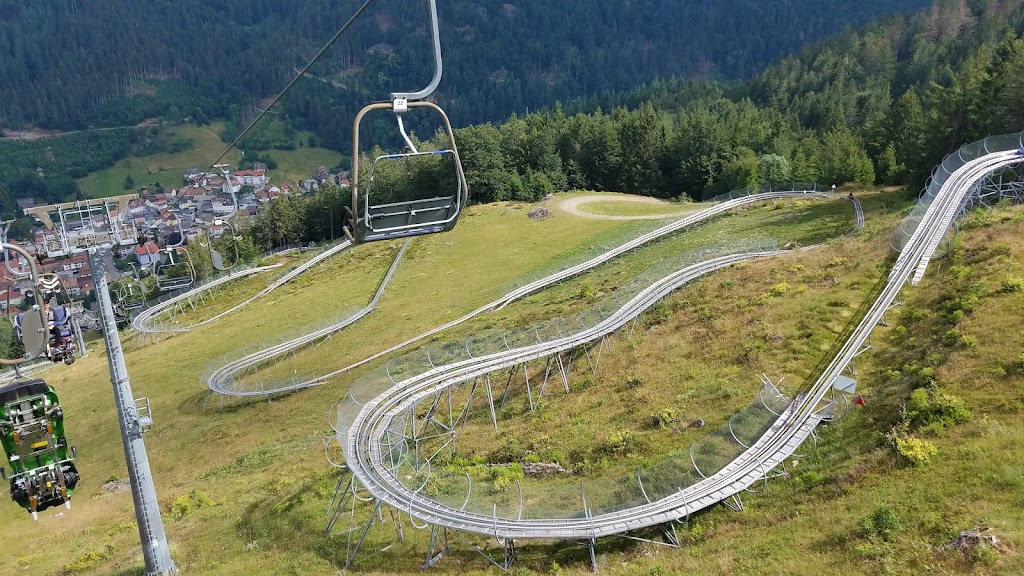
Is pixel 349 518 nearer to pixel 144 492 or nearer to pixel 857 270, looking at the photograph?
pixel 144 492

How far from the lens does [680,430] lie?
30.3 m

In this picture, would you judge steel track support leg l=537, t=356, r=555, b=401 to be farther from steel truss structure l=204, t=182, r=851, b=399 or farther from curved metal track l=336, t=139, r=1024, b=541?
steel truss structure l=204, t=182, r=851, b=399

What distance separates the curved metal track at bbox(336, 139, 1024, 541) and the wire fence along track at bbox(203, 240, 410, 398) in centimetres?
1868

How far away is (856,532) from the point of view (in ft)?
66.1

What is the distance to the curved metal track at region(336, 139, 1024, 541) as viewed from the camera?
75.6 ft

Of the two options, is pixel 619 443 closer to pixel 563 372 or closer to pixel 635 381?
pixel 635 381

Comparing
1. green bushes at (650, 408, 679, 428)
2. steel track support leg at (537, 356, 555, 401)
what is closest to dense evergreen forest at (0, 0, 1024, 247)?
steel track support leg at (537, 356, 555, 401)

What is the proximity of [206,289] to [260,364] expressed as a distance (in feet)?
112

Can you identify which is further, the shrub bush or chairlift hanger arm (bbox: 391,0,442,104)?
the shrub bush

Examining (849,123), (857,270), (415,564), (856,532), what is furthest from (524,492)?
Answer: (849,123)

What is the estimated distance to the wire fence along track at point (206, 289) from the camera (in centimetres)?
7338

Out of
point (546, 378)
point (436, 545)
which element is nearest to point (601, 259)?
point (546, 378)

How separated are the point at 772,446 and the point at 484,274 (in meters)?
44.9

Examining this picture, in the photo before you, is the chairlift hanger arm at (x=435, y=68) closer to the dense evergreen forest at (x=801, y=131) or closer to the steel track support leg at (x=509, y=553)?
the steel track support leg at (x=509, y=553)
